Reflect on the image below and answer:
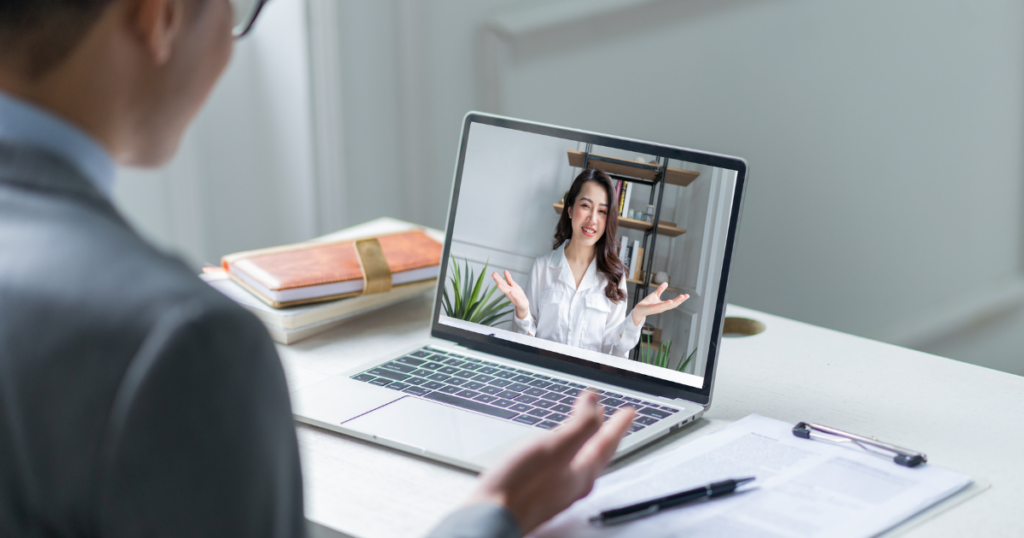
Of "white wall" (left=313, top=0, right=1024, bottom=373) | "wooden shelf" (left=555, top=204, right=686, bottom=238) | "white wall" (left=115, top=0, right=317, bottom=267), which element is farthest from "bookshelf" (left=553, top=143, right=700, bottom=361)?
"white wall" (left=115, top=0, right=317, bottom=267)

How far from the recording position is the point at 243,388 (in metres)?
0.41

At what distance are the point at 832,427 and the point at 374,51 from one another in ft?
5.68

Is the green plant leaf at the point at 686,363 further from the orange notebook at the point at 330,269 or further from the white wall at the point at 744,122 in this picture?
the white wall at the point at 744,122

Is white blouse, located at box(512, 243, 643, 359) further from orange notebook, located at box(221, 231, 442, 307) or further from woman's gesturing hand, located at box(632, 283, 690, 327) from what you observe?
orange notebook, located at box(221, 231, 442, 307)

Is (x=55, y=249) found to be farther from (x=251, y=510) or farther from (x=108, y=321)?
(x=251, y=510)

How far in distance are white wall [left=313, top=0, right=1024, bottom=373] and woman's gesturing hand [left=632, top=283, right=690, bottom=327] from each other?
48.4 inches

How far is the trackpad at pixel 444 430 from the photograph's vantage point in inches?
29.8

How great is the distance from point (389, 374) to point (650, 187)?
0.36 m

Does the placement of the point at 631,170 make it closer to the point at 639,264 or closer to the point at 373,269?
the point at 639,264

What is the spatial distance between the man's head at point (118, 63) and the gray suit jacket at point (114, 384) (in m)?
0.03

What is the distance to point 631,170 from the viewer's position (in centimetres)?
89

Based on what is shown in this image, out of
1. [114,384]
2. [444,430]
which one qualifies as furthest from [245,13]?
[444,430]

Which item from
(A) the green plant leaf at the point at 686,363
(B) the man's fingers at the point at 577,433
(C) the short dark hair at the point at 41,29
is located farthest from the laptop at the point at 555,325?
(C) the short dark hair at the point at 41,29

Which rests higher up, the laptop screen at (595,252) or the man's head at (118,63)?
the man's head at (118,63)
